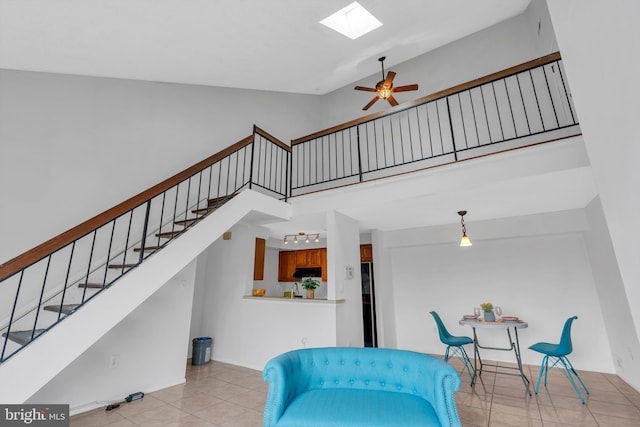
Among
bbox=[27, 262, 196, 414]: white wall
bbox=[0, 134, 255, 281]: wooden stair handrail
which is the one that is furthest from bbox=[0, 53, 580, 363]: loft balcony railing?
bbox=[27, 262, 196, 414]: white wall

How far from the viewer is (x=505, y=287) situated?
4.75 metres

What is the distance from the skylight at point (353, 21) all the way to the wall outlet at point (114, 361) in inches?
197

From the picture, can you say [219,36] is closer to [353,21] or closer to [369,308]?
[353,21]

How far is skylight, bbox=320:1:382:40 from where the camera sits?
3.89m

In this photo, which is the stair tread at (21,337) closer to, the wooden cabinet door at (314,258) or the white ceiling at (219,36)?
the white ceiling at (219,36)

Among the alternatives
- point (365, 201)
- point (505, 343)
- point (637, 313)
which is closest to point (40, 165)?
point (365, 201)

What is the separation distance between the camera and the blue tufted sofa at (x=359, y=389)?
1.88 metres

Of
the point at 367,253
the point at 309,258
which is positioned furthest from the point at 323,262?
the point at 367,253

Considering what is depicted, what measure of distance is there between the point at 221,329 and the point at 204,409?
1.95 m

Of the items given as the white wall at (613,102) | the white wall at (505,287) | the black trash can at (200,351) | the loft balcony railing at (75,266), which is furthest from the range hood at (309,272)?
the white wall at (613,102)

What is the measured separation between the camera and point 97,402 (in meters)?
3.02

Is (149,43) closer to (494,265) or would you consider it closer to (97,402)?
(97,402)

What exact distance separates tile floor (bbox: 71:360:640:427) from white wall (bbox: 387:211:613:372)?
0.66 meters

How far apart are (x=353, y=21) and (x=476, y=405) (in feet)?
17.5
